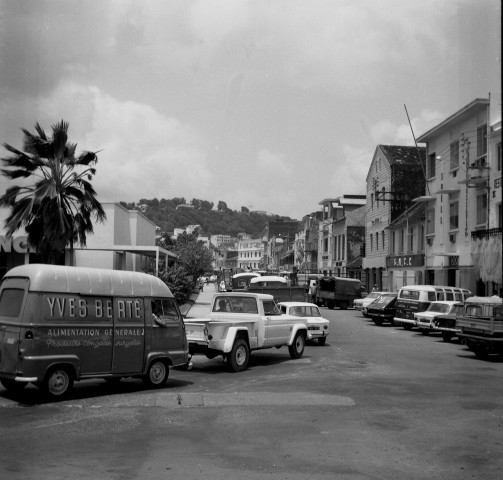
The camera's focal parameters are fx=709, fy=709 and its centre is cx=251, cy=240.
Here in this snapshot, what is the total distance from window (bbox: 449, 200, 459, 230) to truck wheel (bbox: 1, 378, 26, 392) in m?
32.6

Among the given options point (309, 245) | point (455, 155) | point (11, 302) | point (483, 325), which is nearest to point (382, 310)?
point (455, 155)

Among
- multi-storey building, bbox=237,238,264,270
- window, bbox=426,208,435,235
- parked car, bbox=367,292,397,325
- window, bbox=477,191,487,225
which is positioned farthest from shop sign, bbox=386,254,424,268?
multi-storey building, bbox=237,238,264,270

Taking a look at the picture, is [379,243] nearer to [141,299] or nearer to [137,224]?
[137,224]

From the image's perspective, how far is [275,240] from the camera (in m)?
149

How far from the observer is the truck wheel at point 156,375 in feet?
46.2


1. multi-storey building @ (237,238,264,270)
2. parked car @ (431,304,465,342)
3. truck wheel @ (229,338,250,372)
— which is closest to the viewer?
truck wheel @ (229,338,250,372)

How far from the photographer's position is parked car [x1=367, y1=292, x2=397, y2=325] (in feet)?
114

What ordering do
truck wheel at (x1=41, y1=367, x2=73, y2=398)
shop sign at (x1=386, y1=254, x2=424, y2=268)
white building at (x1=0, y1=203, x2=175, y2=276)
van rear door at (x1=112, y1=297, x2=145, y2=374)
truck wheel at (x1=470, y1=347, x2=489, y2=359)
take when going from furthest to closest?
shop sign at (x1=386, y1=254, x2=424, y2=268) → white building at (x1=0, y1=203, x2=175, y2=276) → truck wheel at (x1=470, y1=347, x2=489, y2=359) → van rear door at (x1=112, y1=297, x2=145, y2=374) → truck wheel at (x1=41, y1=367, x2=73, y2=398)

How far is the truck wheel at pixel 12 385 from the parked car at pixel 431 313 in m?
18.8

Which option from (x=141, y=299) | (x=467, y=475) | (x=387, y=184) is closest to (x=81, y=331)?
(x=141, y=299)

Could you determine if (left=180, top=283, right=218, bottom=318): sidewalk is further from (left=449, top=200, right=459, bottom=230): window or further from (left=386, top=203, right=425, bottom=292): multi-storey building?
(left=449, top=200, right=459, bottom=230): window

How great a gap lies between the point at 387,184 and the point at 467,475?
53425 mm

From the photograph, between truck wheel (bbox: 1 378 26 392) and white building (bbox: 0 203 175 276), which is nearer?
truck wheel (bbox: 1 378 26 392)

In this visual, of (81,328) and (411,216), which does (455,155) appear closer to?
(411,216)
